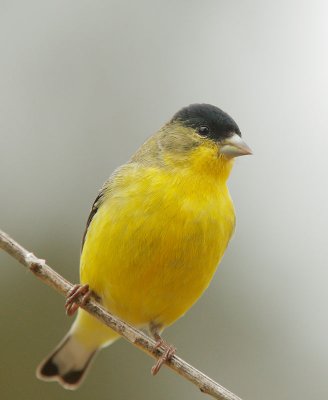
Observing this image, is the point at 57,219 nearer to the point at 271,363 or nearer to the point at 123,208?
the point at 271,363

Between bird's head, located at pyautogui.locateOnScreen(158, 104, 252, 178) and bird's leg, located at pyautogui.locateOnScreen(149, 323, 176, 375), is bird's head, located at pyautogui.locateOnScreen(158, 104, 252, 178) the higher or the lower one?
the higher one

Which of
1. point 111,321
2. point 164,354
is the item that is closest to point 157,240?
point 111,321

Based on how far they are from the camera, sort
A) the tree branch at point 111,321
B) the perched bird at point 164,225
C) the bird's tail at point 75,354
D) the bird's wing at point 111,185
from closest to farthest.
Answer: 1. the tree branch at point 111,321
2. the perched bird at point 164,225
3. the bird's wing at point 111,185
4. the bird's tail at point 75,354

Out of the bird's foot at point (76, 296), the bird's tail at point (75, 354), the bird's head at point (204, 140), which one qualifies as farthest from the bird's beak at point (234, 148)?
A: the bird's tail at point (75, 354)

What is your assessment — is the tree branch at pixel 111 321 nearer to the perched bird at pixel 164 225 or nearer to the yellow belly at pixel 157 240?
the perched bird at pixel 164 225

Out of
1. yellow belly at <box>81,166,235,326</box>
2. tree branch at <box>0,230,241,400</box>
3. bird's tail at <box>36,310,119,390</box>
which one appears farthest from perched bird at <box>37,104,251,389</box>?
bird's tail at <box>36,310,119,390</box>

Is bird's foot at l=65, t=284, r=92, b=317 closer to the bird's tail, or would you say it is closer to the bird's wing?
the bird's wing

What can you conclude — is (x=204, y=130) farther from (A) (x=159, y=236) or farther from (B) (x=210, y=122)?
(A) (x=159, y=236)

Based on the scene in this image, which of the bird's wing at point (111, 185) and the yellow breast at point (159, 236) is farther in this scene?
the bird's wing at point (111, 185)
